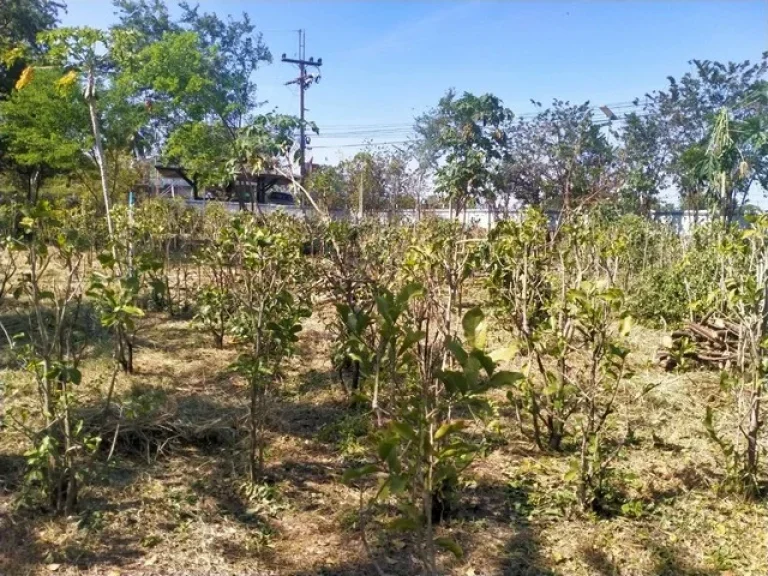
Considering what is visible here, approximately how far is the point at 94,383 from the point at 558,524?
3096 mm

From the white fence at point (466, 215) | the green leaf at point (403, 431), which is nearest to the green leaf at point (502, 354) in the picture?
the green leaf at point (403, 431)

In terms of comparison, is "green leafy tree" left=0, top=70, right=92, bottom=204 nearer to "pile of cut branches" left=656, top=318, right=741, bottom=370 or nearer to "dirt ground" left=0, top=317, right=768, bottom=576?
"dirt ground" left=0, top=317, right=768, bottom=576

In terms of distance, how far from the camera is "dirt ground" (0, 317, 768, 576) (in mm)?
2303

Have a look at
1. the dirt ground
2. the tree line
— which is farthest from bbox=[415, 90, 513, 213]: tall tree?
the dirt ground

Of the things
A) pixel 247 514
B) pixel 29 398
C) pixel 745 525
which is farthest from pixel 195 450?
pixel 745 525

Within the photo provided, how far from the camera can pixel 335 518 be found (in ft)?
8.67

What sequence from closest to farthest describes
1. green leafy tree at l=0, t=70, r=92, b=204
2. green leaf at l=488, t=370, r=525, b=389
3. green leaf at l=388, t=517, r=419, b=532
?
green leaf at l=488, t=370, r=525, b=389, green leaf at l=388, t=517, r=419, b=532, green leafy tree at l=0, t=70, r=92, b=204

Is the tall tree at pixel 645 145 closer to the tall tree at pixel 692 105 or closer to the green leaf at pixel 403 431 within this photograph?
the tall tree at pixel 692 105

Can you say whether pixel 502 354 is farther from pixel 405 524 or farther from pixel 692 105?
pixel 692 105

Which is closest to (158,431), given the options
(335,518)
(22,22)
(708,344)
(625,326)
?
(335,518)

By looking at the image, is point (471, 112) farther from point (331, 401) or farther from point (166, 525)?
point (166, 525)

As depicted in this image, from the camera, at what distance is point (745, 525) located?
8.38 feet

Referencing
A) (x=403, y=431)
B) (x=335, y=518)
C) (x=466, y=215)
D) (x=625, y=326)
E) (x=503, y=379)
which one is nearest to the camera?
(x=503, y=379)

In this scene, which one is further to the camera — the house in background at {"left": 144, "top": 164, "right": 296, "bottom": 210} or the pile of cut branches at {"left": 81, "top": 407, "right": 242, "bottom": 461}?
the house in background at {"left": 144, "top": 164, "right": 296, "bottom": 210}
